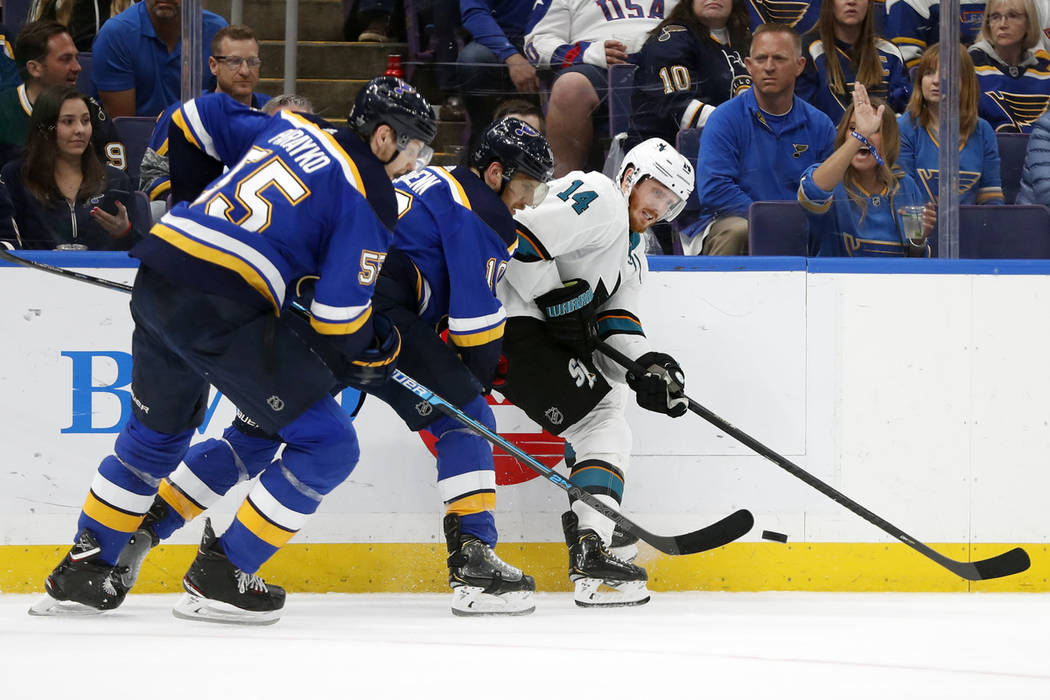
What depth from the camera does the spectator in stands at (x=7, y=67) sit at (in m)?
3.19

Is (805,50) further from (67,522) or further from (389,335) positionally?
(67,522)

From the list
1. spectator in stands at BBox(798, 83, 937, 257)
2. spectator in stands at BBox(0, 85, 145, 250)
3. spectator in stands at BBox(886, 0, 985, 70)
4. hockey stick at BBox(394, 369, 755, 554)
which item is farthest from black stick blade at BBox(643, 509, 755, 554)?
spectator in stands at BBox(0, 85, 145, 250)

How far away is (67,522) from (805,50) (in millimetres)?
2486

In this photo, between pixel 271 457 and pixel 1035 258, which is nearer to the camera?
pixel 271 457

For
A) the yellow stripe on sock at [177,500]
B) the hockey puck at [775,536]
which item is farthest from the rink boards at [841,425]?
the yellow stripe on sock at [177,500]

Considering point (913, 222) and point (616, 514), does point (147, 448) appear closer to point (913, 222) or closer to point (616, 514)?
point (616, 514)

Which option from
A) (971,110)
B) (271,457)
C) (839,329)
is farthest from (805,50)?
(271,457)

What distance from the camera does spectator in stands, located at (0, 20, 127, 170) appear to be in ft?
10.4

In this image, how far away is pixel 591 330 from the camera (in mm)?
3156

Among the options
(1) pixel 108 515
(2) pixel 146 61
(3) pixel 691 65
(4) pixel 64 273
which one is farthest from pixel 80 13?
(3) pixel 691 65

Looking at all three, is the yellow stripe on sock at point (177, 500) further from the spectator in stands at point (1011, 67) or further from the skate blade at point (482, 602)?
the spectator in stands at point (1011, 67)

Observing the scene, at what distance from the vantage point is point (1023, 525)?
334 centimetres

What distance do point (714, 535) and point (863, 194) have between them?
4.07 ft

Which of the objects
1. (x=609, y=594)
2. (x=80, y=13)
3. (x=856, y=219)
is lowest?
(x=609, y=594)
